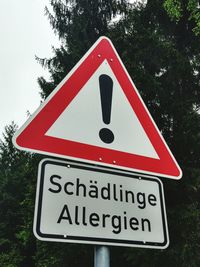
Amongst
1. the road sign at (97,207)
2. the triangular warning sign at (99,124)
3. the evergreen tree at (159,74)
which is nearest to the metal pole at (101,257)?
the road sign at (97,207)

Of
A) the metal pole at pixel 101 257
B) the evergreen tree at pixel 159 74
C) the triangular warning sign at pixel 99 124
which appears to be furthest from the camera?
the evergreen tree at pixel 159 74

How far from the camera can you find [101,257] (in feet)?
3.50

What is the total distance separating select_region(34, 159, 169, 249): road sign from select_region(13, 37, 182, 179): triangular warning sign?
6 cm

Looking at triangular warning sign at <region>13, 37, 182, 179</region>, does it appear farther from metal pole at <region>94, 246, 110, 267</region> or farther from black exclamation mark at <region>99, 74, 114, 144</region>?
metal pole at <region>94, 246, 110, 267</region>

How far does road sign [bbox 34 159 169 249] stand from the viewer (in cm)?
108

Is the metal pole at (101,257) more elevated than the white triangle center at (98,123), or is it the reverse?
the white triangle center at (98,123)

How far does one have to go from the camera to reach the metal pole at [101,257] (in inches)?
40.8

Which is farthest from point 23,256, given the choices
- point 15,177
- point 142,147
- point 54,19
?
point 142,147

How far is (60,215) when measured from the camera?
42.9 inches

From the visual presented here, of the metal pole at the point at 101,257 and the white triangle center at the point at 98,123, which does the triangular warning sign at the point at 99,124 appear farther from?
the metal pole at the point at 101,257

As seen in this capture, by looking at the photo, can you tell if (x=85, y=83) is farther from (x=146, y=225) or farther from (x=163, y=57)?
(x=163, y=57)

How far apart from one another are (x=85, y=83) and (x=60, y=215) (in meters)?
0.60

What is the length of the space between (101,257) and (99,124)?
0.52 m

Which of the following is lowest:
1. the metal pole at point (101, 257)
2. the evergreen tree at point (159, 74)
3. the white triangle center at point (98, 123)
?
the evergreen tree at point (159, 74)
